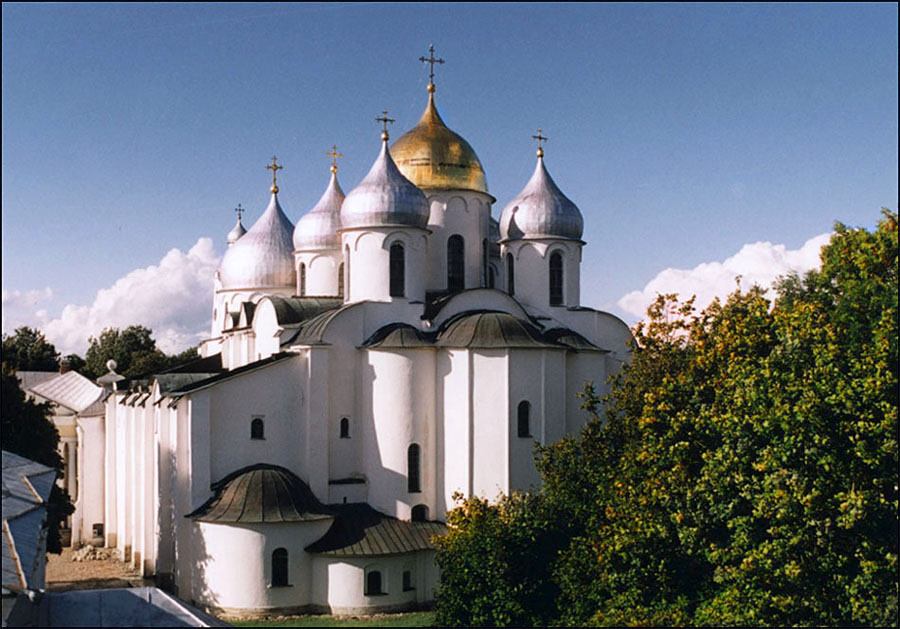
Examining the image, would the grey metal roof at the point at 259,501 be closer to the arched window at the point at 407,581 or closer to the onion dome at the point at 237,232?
the arched window at the point at 407,581

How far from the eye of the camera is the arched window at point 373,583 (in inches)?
933

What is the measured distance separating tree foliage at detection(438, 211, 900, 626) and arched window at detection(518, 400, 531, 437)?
387 cm

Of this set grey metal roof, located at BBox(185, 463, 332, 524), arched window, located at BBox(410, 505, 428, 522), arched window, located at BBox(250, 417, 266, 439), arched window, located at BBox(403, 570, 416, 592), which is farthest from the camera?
arched window, located at BBox(410, 505, 428, 522)

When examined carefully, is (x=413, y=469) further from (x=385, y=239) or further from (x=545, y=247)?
(x=545, y=247)

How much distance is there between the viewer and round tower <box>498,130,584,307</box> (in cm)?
2973

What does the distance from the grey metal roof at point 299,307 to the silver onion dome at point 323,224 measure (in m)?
3.55

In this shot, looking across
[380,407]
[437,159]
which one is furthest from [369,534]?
[437,159]

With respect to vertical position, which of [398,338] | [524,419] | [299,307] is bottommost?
[524,419]

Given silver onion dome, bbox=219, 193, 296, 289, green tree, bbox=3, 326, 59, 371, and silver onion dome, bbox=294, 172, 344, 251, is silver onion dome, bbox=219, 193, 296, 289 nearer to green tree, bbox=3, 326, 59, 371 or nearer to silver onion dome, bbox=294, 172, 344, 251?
silver onion dome, bbox=294, 172, 344, 251

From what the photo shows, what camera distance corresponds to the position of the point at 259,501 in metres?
23.5

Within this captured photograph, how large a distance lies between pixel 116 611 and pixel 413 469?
15563mm

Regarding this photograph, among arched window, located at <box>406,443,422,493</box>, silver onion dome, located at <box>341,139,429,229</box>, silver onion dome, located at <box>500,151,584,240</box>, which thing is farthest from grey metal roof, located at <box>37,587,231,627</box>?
silver onion dome, located at <box>500,151,584,240</box>

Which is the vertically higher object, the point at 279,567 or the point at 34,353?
the point at 34,353

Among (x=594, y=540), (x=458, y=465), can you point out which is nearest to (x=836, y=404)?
(x=594, y=540)
